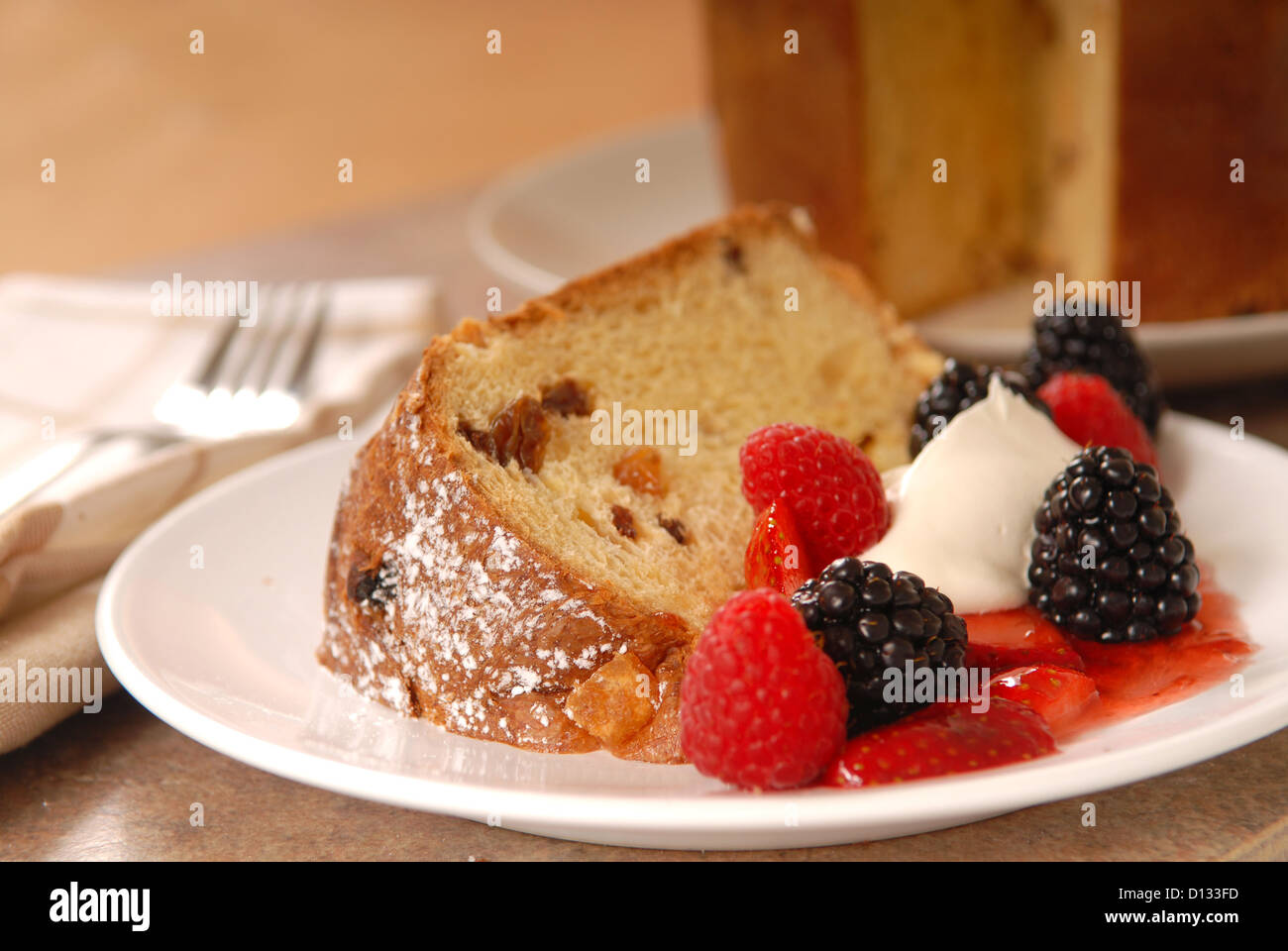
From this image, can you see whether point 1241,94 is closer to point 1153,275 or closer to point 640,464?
point 1153,275

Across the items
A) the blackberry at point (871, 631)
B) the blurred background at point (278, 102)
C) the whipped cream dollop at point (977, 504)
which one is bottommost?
the blackberry at point (871, 631)

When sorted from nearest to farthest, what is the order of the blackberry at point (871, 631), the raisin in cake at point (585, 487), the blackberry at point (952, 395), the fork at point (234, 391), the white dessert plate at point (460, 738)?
the white dessert plate at point (460, 738), the blackberry at point (871, 631), the raisin in cake at point (585, 487), the blackberry at point (952, 395), the fork at point (234, 391)

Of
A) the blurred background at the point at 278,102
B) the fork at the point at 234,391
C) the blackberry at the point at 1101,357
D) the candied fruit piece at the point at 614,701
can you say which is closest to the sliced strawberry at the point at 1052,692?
the candied fruit piece at the point at 614,701

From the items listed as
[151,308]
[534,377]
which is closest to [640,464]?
[534,377]

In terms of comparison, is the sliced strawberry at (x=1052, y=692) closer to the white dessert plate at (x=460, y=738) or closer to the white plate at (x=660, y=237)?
the white dessert plate at (x=460, y=738)

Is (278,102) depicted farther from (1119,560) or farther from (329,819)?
(1119,560)

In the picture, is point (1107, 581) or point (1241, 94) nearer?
point (1107, 581)

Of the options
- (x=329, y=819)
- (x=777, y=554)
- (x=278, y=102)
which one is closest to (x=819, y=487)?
(x=777, y=554)
